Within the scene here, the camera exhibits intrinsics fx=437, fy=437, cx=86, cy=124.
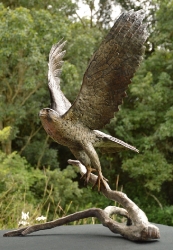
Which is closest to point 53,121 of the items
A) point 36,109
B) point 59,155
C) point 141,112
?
point 36,109

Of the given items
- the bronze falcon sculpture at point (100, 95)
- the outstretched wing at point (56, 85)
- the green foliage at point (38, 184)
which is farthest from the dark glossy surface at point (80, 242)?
the green foliage at point (38, 184)

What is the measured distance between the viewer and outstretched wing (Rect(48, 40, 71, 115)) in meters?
3.00

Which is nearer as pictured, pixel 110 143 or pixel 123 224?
pixel 123 224

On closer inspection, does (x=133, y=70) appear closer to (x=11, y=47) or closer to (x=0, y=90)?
(x=11, y=47)

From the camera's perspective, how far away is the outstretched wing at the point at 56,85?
3.00 metres

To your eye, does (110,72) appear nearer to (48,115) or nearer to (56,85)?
(48,115)

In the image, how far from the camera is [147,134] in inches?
343

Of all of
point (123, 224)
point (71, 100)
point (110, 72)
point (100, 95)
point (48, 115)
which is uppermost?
point (71, 100)

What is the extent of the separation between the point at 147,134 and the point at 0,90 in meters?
3.06

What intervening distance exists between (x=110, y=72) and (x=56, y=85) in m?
0.67

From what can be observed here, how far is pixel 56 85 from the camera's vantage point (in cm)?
321

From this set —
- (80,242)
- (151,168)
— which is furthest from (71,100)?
(80,242)

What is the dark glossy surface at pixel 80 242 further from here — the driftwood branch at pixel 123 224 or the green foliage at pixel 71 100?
the green foliage at pixel 71 100

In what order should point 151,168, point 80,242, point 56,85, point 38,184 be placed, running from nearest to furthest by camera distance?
point 80,242, point 56,85, point 38,184, point 151,168
